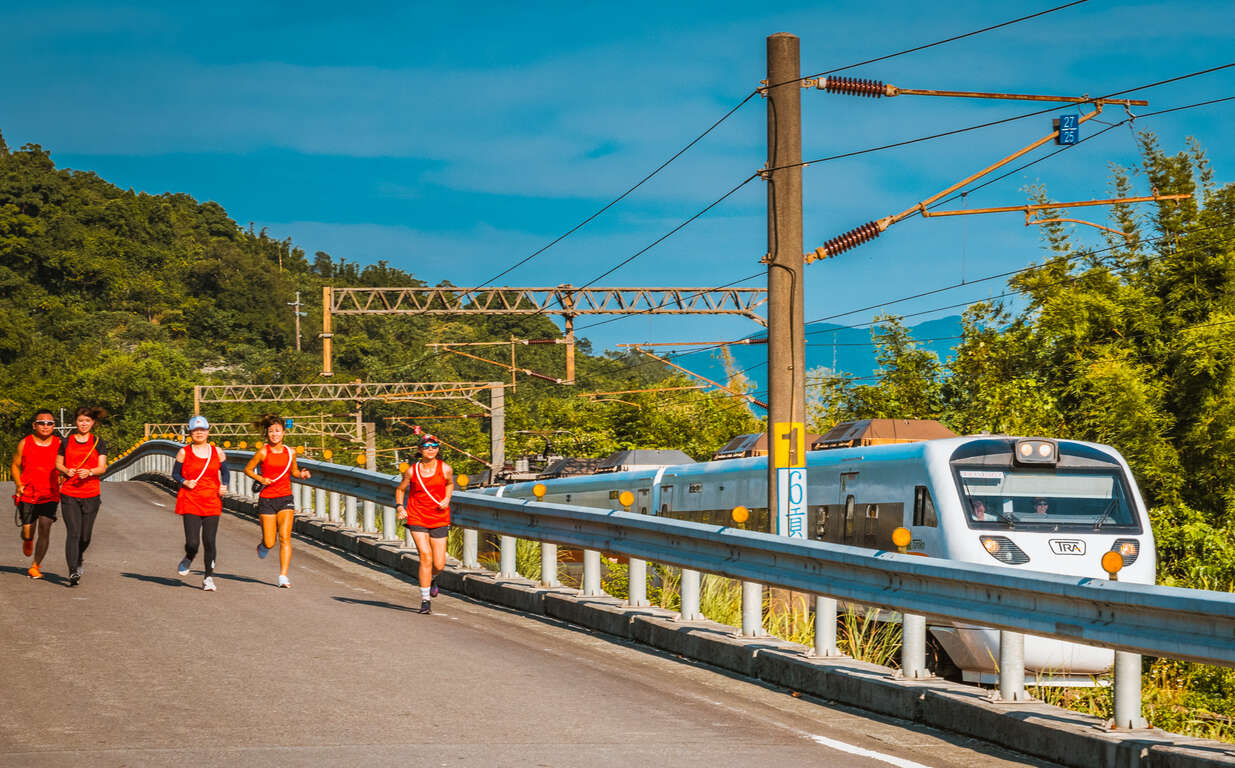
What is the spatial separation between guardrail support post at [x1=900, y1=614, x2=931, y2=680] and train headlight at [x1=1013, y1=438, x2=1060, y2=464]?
8053 millimetres

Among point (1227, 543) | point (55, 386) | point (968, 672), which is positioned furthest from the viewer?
point (55, 386)

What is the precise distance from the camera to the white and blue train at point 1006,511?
1412 centimetres

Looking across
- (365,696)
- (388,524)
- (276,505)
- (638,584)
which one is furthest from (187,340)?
(365,696)

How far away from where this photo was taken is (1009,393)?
44.1 metres

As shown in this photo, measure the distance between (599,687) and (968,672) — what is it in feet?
18.4

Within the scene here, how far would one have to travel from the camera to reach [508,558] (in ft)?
48.6

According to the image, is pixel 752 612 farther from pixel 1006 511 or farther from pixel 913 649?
pixel 1006 511

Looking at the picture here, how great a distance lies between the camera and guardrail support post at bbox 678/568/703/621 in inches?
450

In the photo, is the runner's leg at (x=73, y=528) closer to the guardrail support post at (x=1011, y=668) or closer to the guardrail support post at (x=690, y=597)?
the guardrail support post at (x=690, y=597)

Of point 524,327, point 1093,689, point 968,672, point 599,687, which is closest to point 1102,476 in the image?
point 968,672

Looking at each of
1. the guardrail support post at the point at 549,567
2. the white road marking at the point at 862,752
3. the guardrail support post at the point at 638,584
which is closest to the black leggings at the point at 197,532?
the guardrail support post at the point at 549,567

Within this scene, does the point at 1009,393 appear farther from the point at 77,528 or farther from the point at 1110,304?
the point at 77,528

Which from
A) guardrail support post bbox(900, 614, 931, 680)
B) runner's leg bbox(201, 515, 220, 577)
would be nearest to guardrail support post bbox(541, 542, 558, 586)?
runner's leg bbox(201, 515, 220, 577)

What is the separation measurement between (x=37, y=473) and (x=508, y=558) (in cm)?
483
